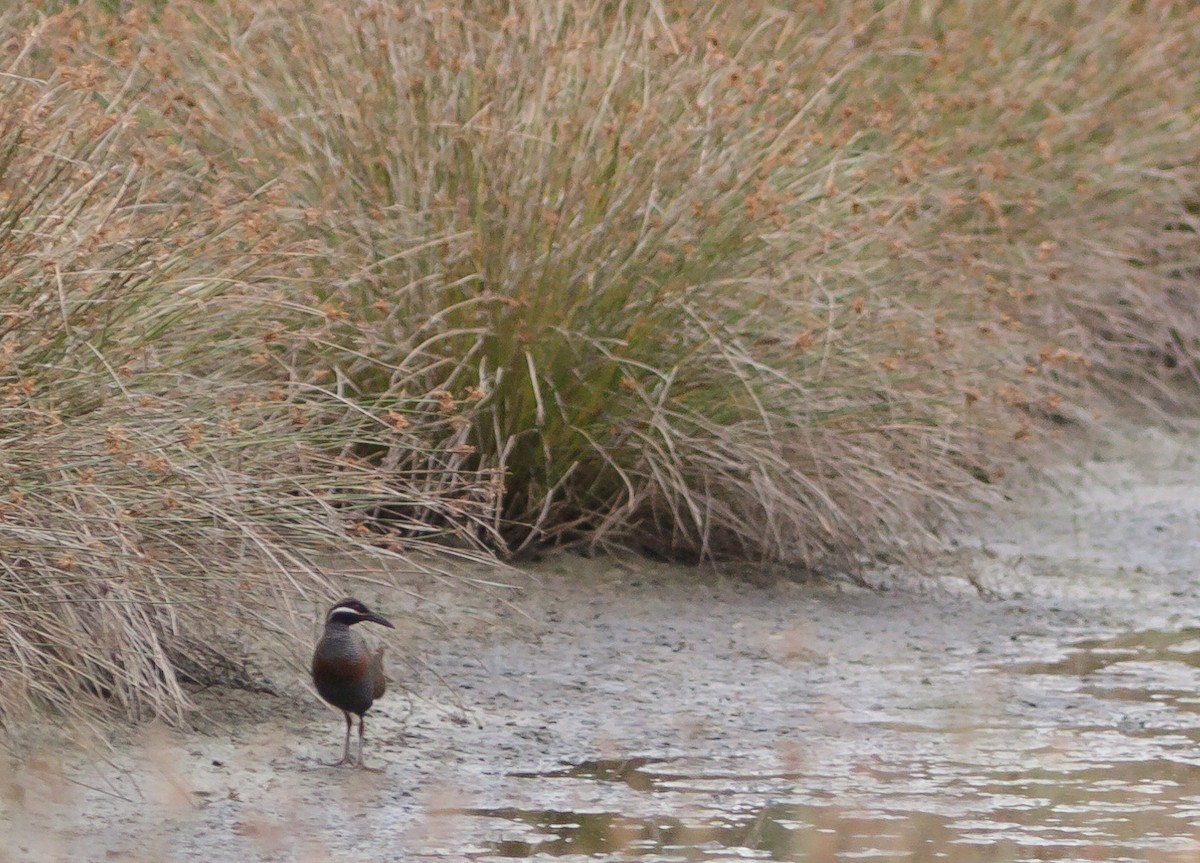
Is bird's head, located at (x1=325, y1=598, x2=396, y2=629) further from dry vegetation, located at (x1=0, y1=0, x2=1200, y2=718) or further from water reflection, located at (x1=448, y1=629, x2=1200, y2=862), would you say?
water reflection, located at (x1=448, y1=629, x2=1200, y2=862)

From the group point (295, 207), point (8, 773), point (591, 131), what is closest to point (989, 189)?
point (591, 131)

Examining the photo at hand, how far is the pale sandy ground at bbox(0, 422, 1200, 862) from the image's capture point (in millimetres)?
4176

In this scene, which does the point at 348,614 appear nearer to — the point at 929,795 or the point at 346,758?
the point at 346,758

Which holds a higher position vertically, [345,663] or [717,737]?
[345,663]

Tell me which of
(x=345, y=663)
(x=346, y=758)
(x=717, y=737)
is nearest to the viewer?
(x=345, y=663)

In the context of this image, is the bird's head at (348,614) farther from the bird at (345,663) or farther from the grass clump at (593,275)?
the grass clump at (593,275)

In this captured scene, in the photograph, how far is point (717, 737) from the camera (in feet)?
16.5

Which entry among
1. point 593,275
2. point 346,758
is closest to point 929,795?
point 346,758

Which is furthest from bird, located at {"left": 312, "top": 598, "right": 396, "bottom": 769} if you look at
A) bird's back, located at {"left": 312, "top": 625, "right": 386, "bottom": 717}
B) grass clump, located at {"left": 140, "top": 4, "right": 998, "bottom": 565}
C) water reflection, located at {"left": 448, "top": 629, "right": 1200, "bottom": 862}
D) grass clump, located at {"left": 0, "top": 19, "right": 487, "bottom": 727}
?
grass clump, located at {"left": 140, "top": 4, "right": 998, "bottom": 565}

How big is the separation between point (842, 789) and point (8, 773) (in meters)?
1.75

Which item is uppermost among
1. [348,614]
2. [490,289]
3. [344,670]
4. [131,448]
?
[490,289]

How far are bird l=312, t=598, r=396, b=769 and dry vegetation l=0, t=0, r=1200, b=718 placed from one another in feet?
0.52

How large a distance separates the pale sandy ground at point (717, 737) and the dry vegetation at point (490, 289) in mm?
267

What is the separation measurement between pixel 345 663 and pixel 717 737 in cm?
100
